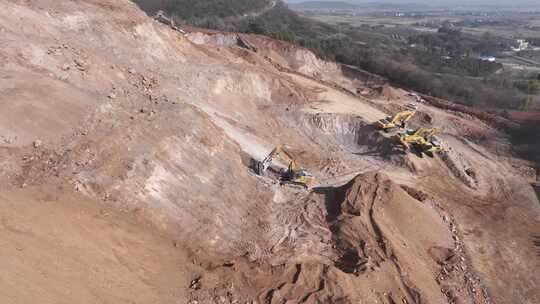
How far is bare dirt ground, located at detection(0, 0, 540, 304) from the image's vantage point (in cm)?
1082

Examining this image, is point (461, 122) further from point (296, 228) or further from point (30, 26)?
point (30, 26)

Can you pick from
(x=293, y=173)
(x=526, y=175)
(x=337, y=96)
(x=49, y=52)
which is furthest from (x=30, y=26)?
(x=526, y=175)

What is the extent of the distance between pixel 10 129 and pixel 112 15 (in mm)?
12792

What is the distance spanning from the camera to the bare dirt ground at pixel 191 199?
35.5 ft

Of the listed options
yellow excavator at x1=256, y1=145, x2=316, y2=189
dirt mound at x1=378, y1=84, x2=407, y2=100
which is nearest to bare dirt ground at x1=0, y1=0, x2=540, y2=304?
yellow excavator at x1=256, y1=145, x2=316, y2=189

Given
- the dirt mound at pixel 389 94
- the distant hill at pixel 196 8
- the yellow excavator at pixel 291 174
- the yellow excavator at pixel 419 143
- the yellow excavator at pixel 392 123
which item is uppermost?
the distant hill at pixel 196 8

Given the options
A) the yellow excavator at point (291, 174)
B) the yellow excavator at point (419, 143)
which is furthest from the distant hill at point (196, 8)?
the yellow excavator at point (291, 174)

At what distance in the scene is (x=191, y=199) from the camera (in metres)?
14.1

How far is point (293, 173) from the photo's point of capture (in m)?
17.9

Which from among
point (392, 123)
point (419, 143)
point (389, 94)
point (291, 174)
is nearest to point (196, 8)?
point (389, 94)

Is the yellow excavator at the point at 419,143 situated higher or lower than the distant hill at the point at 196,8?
lower

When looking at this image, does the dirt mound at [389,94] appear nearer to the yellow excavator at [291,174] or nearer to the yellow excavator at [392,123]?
the yellow excavator at [392,123]

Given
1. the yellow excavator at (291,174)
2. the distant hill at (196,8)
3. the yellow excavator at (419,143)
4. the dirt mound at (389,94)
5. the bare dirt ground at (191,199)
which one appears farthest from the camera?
the distant hill at (196,8)

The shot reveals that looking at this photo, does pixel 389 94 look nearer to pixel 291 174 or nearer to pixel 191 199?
pixel 291 174
